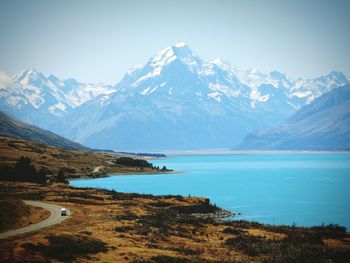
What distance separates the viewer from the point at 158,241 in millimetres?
62312

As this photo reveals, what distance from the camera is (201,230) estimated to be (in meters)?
72.8

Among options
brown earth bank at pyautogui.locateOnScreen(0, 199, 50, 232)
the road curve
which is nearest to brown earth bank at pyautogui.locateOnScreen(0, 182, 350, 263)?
the road curve

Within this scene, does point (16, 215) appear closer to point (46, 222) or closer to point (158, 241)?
point (46, 222)

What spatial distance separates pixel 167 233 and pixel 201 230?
23.5ft

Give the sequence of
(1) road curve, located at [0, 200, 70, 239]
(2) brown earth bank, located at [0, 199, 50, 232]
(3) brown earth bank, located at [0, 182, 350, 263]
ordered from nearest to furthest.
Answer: (3) brown earth bank, located at [0, 182, 350, 263], (1) road curve, located at [0, 200, 70, 239], (2) brown earth bank, located at [0, 199, 50, 232]

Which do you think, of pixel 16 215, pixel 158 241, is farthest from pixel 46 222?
pixel 158 241

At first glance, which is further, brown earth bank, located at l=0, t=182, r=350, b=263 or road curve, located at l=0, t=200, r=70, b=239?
road curve, located at l=0, t=200, r=70, b=239

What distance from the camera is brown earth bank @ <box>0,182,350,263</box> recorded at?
49969 millimetres

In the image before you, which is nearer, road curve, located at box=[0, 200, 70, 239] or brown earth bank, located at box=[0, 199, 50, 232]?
road curve, located at box=[0, 200, 70, 239]

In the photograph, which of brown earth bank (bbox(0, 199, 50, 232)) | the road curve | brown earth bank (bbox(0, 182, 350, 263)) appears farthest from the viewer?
brown earth bank (bbox(0, 199, 50, 232))

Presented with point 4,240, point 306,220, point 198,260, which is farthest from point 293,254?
point 306,220

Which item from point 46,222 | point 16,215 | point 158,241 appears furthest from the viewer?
point 46,222

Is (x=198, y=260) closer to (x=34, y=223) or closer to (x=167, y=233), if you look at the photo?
(x=167, y=233)

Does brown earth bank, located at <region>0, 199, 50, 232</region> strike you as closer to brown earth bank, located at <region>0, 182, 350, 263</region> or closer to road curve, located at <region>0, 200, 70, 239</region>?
road curve, located at <region>0, 200, 70, 239</region>
